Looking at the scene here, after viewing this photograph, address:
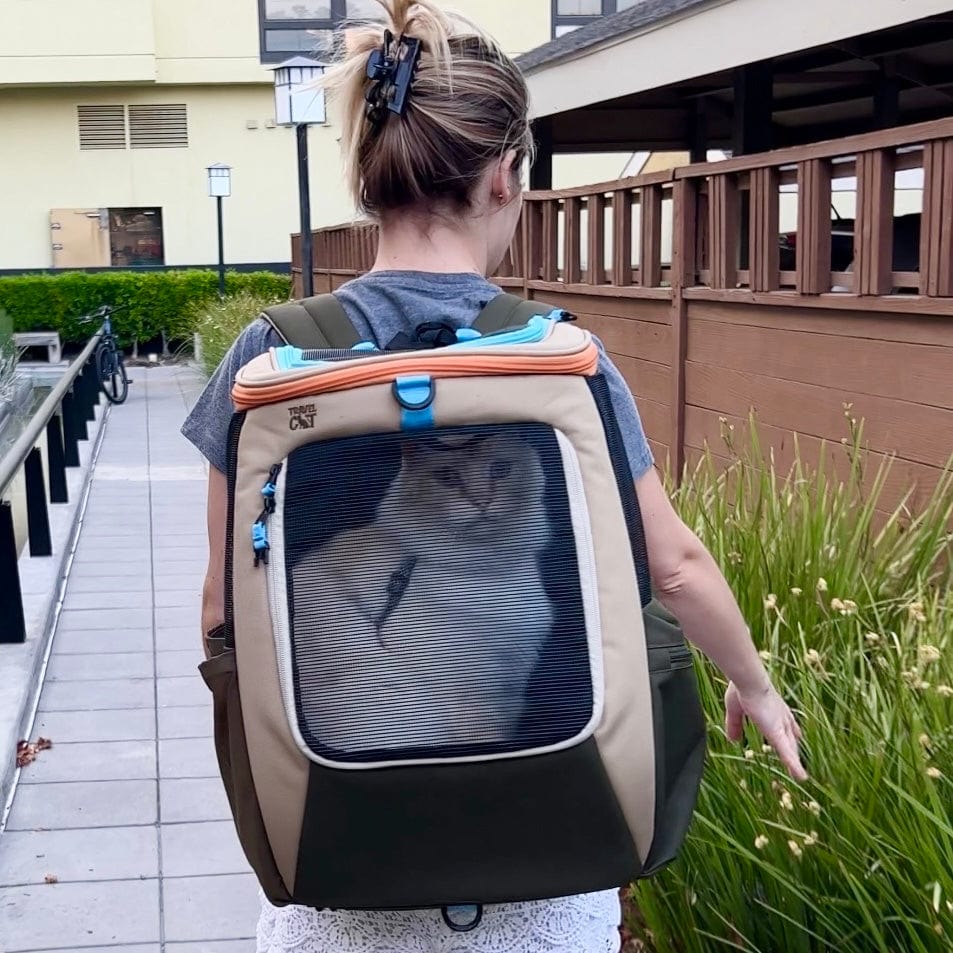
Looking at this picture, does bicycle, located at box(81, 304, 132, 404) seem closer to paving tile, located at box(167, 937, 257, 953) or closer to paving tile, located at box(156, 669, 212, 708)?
paving tile, located at box(156, 669, 212, 708)

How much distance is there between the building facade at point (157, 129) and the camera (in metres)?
27.5

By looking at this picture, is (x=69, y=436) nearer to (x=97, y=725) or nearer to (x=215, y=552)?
(x=97, y=725)

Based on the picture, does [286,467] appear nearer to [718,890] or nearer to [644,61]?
[718,890]

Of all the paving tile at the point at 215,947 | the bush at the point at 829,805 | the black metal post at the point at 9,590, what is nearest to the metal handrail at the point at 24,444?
the black metal post at the point at 9,590

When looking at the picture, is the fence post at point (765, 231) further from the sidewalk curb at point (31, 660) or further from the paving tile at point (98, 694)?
the sidewalk curb at point (31, 660)

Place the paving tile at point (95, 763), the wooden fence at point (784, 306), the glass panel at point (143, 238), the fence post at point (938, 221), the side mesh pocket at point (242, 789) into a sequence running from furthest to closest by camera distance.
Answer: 1. the glass panel at point (143, 238)
2. the paving tile at point (95, 763)
3. the wooden fence at point (784, 306)
4. the fence post at point (938, 221)
5. the side mesh pocket at point (242, 789)

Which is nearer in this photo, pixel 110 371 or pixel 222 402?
pixel 222 402

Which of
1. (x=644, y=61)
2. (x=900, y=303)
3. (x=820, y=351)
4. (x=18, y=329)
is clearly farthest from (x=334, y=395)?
(x=18, y=329)

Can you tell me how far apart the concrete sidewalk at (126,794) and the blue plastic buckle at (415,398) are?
103 inches

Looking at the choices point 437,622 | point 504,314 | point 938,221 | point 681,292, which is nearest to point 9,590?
point 681,292

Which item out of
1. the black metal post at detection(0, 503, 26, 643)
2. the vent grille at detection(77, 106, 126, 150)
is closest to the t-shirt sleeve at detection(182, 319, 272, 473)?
the black metal post at detection(0, 503, 26, 643)

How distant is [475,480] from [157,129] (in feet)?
92.8

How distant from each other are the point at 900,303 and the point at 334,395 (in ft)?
11.0

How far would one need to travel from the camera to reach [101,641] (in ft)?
22.2
